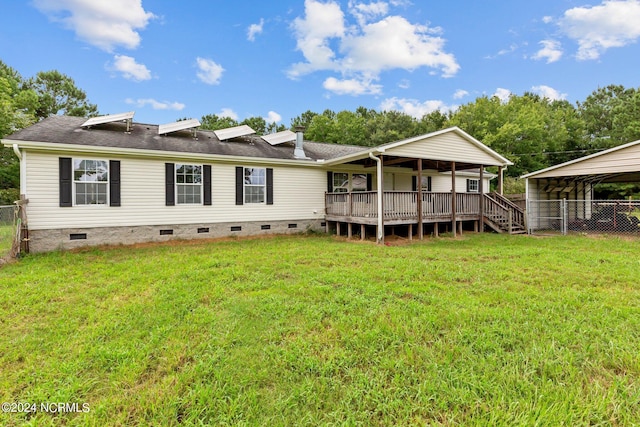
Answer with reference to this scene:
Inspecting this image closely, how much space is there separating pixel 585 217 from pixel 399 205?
10319 millimetres

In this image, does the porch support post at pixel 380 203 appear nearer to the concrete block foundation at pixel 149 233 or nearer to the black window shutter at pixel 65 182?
the concrete block foundation at pixel 149 233

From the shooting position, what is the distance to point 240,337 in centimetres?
286

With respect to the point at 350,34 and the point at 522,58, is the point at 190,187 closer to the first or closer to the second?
the point at 350,34

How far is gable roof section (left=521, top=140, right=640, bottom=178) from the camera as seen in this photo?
9508 millimetres

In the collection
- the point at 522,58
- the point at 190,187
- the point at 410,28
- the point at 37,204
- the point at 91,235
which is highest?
the point at 522,58

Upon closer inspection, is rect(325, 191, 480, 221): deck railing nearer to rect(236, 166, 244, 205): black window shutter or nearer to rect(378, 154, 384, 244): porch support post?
rect(378, 154, 384, 244): porch support post

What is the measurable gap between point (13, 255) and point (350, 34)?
1759cm

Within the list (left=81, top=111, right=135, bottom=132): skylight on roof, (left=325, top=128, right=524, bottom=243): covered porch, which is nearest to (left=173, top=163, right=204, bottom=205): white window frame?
(left=81, top=111, right=135, bottom=132): skylight on roof

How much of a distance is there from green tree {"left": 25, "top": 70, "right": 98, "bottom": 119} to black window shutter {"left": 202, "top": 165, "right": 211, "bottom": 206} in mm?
26032

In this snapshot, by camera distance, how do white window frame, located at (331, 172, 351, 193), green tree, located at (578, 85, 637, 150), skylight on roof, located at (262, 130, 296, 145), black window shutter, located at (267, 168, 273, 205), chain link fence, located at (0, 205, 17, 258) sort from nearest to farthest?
chain link fence, located at (0, 205, 17, 258)
black window shutter, located at (267, 168, 273, 205)
white window frame, located at (331, 172, 351, 193)
skylight on roof, located at (262, 130, 296, 145)
green tree, located at (578, 85, 637, 150)

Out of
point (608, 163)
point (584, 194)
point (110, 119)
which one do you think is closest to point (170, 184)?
point (110, 119)

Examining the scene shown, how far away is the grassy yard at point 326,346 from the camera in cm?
192

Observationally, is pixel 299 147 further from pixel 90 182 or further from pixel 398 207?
pixel 90 182

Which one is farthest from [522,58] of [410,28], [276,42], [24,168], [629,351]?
[24,168]
